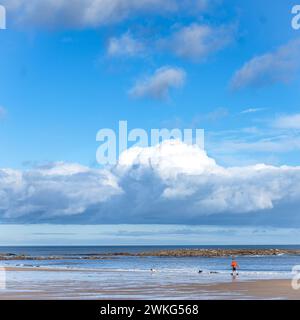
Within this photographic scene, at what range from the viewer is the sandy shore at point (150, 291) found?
37.1 meters

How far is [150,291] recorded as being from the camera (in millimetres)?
40844

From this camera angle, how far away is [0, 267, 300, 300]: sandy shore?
1459 inches
